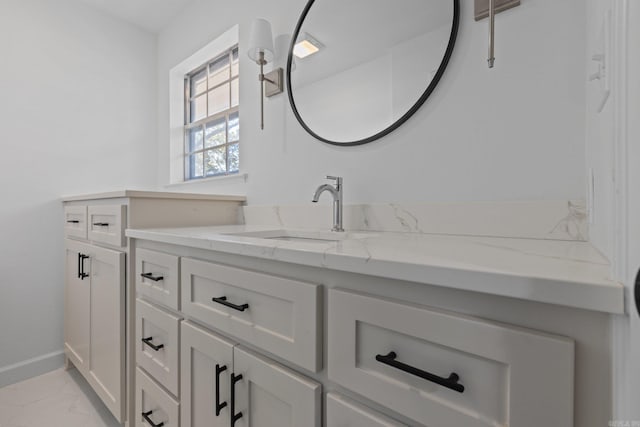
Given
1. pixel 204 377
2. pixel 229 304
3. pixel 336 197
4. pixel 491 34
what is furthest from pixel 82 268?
pixel 491 34

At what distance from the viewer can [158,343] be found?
1.05m

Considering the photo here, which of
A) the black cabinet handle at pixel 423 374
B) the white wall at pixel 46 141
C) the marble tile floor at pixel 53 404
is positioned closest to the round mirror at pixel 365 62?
the black cabinet handle at pixel 423 374

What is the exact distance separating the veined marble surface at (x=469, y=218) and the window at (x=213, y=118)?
950 mm

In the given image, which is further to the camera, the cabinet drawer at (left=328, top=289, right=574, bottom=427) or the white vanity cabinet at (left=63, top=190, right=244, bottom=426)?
the white vanity cabinet at (left=63, top=190, right=244, bottom=426)

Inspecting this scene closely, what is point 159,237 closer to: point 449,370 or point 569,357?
point 449,370

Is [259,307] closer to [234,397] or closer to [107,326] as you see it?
[234,397]

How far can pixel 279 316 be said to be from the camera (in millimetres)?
659

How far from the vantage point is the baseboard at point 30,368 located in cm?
169

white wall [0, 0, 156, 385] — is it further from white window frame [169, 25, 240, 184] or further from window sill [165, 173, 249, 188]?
window sill [165, 173, 249, 188]

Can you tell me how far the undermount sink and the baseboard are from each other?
1752 mm

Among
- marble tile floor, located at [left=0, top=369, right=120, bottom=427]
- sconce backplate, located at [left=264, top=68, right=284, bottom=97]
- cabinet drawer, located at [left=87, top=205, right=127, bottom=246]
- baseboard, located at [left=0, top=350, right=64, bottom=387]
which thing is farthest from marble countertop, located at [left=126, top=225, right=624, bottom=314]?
baseboard, located at [left=0, top=350, right=64, bottom=387]

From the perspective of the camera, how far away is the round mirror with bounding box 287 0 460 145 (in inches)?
39.7

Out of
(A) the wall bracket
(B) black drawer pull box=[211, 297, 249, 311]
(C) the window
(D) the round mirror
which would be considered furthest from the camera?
(C) the window

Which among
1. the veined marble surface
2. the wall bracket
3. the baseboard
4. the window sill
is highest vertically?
the wall bracket
